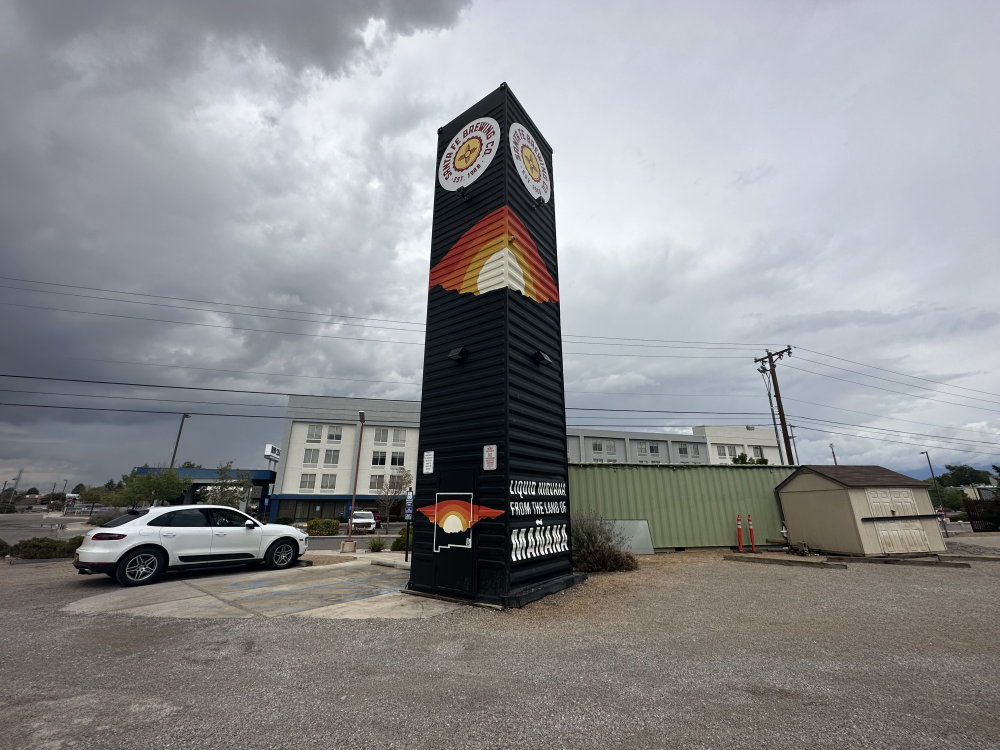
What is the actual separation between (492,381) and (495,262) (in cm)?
232

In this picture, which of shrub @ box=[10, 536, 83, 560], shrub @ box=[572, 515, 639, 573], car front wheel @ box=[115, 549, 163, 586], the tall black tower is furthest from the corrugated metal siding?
shrub @ box=[10, 536, 83, 560]

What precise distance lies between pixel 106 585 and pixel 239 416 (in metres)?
19.0

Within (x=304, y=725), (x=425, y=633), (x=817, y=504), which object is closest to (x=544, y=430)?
(x=425, y=633)

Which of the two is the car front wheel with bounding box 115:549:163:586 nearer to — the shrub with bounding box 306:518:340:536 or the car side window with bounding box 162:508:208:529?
the car side window with bounding box 162:508:208:529

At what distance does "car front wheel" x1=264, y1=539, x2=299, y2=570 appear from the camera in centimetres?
993

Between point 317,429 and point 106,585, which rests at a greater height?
point 317,429

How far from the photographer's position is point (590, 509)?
12.2 metres

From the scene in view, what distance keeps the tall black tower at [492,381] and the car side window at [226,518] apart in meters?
4.50

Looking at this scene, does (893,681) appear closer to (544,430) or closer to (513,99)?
(544,430)

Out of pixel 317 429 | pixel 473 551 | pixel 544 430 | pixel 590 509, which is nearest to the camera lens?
pixel 473 551

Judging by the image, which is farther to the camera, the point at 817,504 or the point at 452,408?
the point at 817,504

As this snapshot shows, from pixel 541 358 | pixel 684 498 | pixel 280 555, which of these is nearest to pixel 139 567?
pixel 280 555

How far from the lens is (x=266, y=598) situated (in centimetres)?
690

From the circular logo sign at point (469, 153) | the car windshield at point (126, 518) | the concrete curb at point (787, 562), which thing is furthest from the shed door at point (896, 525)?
the car windshield at point (126, 518)
